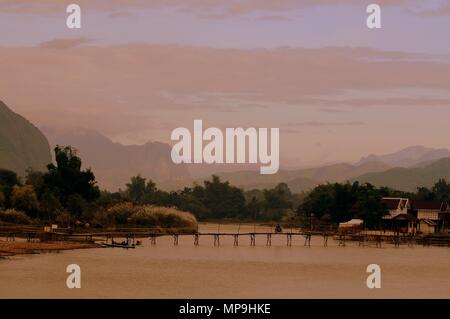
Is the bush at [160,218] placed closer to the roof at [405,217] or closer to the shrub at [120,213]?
the shrub at [120,213]

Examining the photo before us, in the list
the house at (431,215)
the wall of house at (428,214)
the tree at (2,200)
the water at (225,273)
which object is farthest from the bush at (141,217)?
the wall of house at (428,214)

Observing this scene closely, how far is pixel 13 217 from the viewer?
8788cm

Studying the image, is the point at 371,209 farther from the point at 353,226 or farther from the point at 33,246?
the point at 33,246

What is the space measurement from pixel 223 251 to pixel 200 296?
3466 centimetres

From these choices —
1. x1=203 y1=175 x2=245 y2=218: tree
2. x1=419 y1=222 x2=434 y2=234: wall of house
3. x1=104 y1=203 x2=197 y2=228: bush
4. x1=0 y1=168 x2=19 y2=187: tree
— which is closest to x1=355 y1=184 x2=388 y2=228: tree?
x1=419 y1=222 x2=434 y2=234: wall of house

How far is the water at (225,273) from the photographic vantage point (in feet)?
168

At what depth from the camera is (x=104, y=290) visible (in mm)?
50875

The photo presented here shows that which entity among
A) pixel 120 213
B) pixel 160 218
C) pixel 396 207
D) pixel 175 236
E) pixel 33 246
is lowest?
pixel 175 236

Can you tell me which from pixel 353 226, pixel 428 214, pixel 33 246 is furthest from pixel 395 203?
pixel 33 246

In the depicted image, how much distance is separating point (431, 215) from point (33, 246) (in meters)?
55.9

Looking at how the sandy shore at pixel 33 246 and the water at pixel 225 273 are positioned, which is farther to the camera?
the sandy shore at pixel 33 246

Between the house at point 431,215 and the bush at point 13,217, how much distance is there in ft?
158

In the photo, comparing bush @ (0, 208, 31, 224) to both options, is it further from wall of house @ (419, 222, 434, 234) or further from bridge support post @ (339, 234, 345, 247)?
wall of house @ (419, 222, 434, 234)
